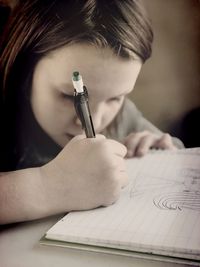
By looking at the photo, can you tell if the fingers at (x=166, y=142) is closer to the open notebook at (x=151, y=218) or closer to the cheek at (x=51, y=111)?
the open notebook at (x=151, y=218)

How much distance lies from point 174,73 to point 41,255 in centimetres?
27

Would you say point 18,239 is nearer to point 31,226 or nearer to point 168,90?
point 31,226

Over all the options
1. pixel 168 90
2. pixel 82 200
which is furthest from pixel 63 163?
pixel 168 90

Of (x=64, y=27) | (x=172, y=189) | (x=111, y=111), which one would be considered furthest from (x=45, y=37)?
(x=172, y=189)

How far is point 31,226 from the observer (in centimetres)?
44

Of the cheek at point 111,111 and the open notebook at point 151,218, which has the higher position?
the cheek at point 111,111

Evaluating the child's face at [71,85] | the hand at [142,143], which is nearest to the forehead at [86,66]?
the child's face at [71,85]

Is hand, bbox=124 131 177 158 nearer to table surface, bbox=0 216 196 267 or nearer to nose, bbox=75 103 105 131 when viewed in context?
nose, bbox=75 103 105 131

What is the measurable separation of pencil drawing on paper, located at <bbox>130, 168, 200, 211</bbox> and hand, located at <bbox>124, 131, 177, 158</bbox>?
0.17 ft

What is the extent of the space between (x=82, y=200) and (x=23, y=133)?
0.38 feet

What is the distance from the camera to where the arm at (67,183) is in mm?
437

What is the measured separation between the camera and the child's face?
0.46 metres

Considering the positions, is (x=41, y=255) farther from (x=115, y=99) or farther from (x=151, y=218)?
(x=115, y=99)

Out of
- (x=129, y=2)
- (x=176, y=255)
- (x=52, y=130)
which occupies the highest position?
(x=129, y=2)
